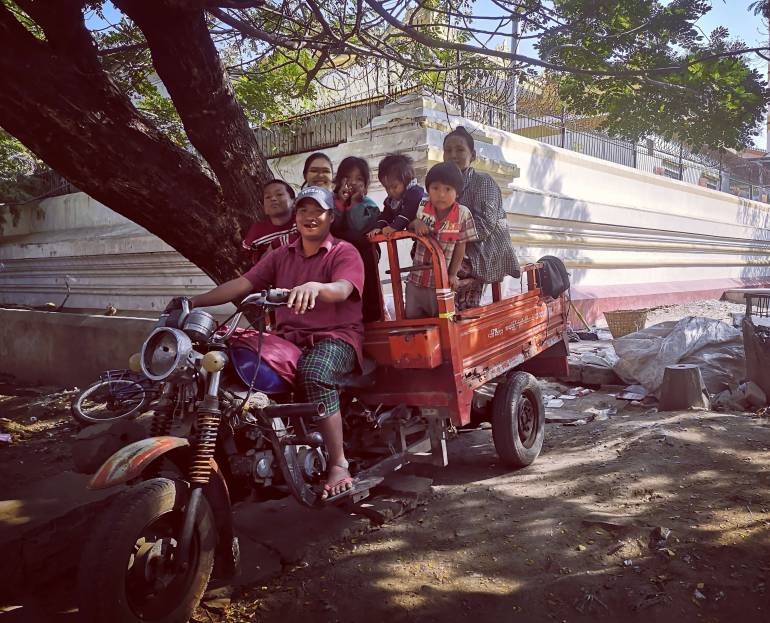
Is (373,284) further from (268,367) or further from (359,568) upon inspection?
(359,568)

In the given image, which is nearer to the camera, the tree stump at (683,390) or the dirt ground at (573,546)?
the dirt ground at (573,546)

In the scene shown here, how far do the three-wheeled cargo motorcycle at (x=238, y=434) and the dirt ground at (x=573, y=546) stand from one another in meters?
0.28

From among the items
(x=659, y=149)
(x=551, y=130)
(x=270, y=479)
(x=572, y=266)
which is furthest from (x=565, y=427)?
(x=659, y=149)

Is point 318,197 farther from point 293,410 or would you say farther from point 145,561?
point 145,561

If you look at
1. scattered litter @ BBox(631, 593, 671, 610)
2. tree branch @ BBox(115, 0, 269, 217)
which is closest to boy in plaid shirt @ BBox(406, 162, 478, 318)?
tree branch @ BBox(115, 0, 269, 217)

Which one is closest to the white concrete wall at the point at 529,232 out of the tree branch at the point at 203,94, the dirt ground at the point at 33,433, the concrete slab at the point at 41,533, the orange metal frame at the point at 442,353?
the tree branch at the point at 203,94

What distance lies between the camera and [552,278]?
15.4 ft

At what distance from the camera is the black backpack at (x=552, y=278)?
4.68 m

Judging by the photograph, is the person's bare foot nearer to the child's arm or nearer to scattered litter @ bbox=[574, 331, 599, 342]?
the child's arm

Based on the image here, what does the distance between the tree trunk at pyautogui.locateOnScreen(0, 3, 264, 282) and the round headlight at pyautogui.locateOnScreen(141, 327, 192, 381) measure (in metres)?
2.18

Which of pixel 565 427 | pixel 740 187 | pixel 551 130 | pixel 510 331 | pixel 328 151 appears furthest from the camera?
pixel 740 187

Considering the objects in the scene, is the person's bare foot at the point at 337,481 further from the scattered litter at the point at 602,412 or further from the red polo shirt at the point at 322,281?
the scattered litter at the point at 602,412

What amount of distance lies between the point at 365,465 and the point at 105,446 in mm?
1242

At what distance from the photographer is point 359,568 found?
2.78 meters
